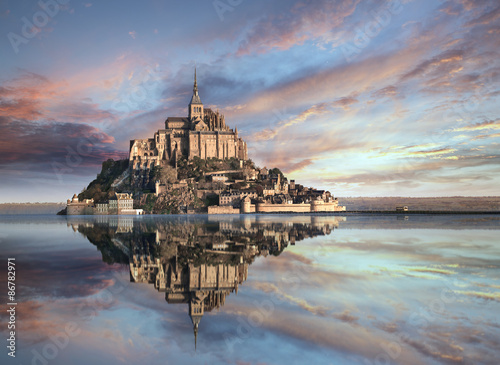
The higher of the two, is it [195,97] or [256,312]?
[195,97]

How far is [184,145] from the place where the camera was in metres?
Answer: 102

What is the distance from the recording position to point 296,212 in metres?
95.9

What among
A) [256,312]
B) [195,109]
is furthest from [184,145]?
[256,312]

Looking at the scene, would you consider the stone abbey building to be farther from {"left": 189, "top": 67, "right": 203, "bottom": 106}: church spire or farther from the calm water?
the calm water

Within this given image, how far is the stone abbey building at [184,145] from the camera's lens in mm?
99875

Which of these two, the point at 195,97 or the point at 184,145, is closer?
the point at 184,145

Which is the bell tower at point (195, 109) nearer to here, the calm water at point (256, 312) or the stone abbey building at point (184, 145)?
the stone abbey building at point (184, 145)

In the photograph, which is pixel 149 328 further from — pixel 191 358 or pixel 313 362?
pixel 313 362

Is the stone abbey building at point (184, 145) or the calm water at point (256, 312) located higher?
the stone abbey building at point (184, 145)

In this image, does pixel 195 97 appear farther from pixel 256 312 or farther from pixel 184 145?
pixel 256 312

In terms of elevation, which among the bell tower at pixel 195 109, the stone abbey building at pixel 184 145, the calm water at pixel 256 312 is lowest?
the calm water at pixel 256 312

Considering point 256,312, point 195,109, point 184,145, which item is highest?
point 195,109

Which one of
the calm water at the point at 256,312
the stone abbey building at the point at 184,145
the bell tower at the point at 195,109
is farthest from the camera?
the bell tower at the point at 195,109

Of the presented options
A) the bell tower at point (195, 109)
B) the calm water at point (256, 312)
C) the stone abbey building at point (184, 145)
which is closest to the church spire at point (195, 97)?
the bell tower at point (195, 109)
